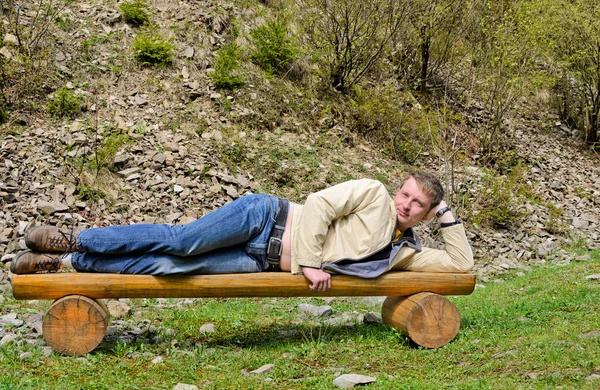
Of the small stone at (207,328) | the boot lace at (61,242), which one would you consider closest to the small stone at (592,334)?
the small stone at (207,328)

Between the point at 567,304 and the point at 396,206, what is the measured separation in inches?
97.9

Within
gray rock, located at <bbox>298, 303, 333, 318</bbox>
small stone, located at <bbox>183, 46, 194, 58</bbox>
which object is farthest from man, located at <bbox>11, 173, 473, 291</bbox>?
small stone, located at <bbox>183, 46, 194, 58</bbox>

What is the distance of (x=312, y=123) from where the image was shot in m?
13.4

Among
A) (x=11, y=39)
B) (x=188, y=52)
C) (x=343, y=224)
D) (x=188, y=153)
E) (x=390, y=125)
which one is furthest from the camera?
(x=390, y=125)

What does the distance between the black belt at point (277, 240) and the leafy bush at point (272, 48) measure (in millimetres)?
9139

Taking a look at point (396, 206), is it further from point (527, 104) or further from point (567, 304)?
point (527, 104)

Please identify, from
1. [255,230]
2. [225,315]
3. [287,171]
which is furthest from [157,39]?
Result: [255,230]

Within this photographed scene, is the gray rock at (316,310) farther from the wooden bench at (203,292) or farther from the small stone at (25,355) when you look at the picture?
the small stone at (25,355)

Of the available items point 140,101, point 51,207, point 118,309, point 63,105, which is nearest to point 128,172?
point 51,207

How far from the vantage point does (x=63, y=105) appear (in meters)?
10.7

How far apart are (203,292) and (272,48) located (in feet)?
32.1

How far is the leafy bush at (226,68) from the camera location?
12469 mm

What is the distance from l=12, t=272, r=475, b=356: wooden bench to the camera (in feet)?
15.1

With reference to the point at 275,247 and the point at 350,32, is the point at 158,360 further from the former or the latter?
the point at 350,32
